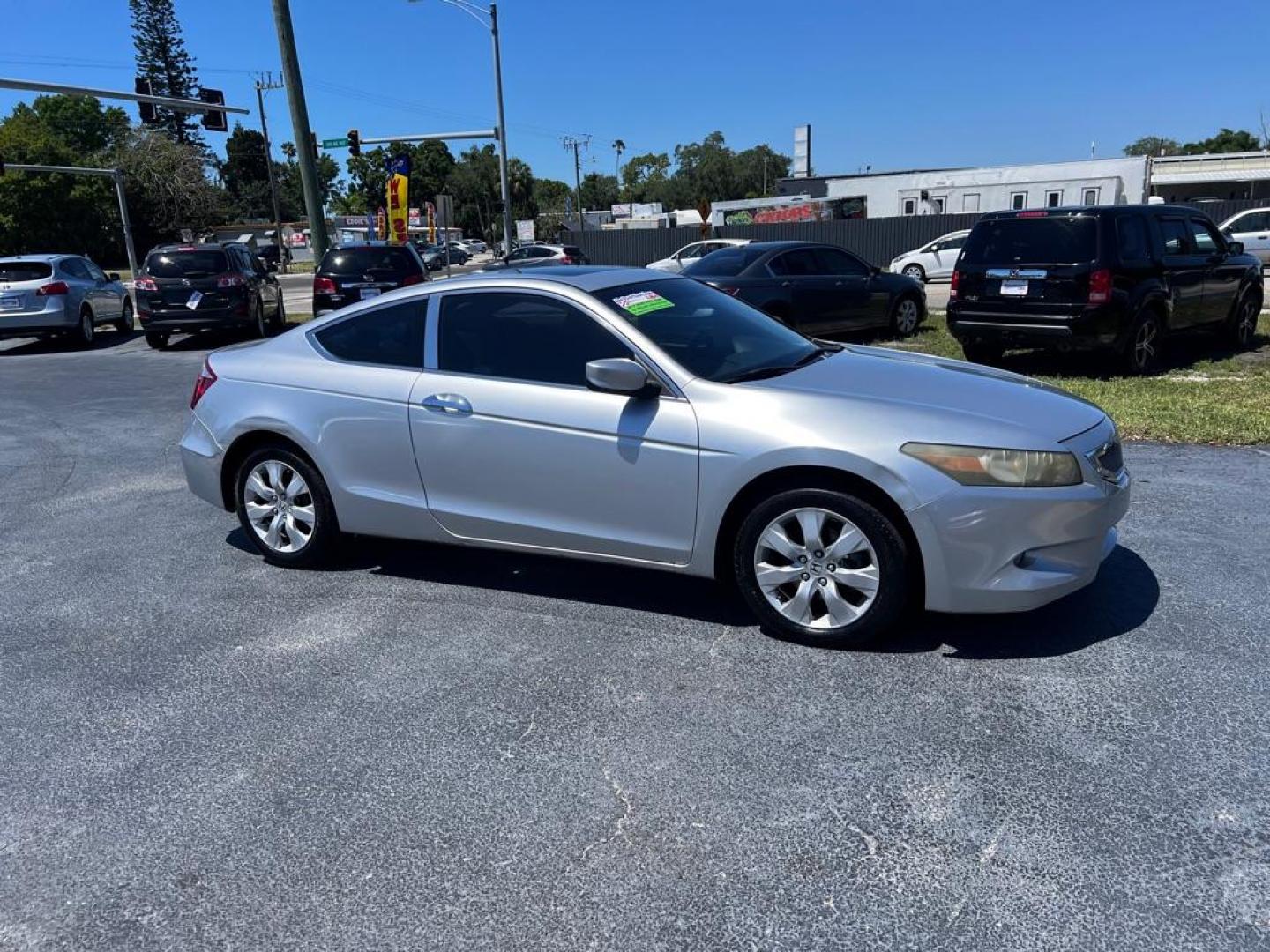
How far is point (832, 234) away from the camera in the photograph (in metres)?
34.5

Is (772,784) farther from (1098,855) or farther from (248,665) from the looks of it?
(248,665)

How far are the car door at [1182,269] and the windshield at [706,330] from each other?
686 cm

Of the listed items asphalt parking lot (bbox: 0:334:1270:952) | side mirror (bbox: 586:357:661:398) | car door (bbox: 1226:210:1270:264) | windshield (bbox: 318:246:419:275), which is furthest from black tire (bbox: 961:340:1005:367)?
car door (bbox: 1226:210:1270:264)

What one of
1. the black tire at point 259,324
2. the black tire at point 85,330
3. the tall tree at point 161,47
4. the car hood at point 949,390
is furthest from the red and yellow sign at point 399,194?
the tall tree at point 161,47

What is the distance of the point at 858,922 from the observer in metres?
2.50

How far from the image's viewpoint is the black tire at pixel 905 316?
1414cm

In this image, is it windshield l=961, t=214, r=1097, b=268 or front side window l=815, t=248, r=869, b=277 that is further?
front side window l=815, t=248, r=869, b=277

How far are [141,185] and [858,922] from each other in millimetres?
75946

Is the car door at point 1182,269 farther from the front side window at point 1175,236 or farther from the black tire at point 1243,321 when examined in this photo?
the black tire at point 1243,321

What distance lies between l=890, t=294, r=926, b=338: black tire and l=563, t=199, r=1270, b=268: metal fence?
16.3m

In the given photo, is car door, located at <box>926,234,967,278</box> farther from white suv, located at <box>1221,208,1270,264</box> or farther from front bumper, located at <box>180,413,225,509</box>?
front bumper, located at <box>180,413,225,509</box>

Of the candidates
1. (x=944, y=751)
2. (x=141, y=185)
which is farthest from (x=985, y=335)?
(x=141, y=185)

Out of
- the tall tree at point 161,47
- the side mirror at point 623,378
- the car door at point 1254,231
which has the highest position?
the tall tree at point 161,47

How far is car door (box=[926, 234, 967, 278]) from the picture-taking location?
26373 mm
